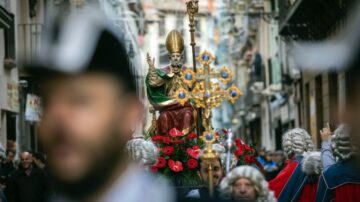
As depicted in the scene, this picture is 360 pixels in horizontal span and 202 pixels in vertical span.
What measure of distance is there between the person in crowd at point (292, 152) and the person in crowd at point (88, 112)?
Result: 7879 mm

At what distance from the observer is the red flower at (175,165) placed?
1311 cm

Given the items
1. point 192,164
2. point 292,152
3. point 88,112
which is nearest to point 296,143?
point 292,152

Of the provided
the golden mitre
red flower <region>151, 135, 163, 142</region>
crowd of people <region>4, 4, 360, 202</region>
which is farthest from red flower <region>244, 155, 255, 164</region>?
crowd of people <region>4, 4, 360, 202</region>

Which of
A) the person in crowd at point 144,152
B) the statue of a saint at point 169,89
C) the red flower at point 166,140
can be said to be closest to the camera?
the person in crowd at point 144,152

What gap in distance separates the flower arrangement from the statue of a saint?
1.24 meters

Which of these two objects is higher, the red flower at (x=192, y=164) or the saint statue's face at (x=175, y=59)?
the saint statue's face at (x=175, y=59)

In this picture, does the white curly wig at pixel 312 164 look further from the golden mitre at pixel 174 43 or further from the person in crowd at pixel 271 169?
the person in crowd at pixel 271 169

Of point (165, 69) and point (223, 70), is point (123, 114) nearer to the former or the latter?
point (223, 70)

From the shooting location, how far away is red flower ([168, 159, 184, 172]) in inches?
516

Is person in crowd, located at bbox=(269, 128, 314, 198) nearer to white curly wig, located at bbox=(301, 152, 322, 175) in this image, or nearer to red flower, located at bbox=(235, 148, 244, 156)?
white curly wig, located at bbox=(301, 152, 322, 175)

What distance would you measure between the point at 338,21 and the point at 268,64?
22316 millimetres

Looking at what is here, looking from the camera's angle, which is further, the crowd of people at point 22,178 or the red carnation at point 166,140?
the crowd of people at point 22,178

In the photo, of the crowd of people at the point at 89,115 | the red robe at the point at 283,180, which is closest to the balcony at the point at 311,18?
the red robe at the point at 283,180

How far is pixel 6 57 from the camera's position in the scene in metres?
27.7
